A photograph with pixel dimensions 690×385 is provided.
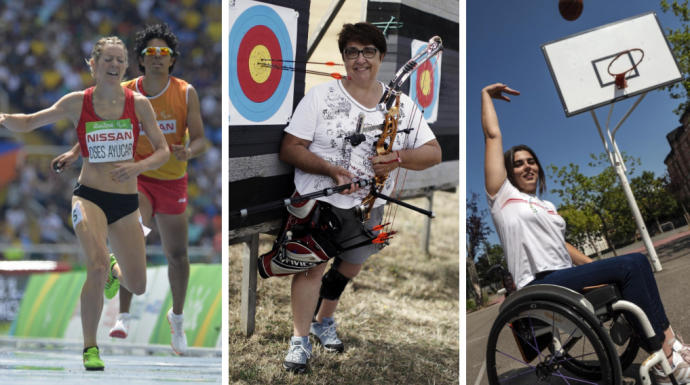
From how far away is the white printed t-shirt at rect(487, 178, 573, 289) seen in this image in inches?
111

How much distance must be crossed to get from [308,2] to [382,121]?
0.69m

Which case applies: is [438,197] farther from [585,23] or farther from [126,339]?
[126,339]

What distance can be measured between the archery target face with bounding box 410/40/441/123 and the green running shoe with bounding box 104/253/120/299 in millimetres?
1737

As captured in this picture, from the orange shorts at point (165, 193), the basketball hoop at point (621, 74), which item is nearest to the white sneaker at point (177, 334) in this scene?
the orange shorts at point (165, 193)

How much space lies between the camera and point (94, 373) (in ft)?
9.98

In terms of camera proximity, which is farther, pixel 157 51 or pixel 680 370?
pixel 157 51

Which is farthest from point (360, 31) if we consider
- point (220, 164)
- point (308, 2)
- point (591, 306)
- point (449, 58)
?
point (591, 306)

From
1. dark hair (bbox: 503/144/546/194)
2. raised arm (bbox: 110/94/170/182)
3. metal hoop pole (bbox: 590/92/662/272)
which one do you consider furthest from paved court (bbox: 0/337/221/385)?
metal hoop pole (bbox: 590/92/662/272)

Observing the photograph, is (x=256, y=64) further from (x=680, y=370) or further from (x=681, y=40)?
(x=680, y=370)

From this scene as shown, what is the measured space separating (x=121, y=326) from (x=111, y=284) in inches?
8.6

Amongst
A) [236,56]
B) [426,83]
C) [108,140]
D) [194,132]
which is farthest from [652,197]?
[108,140]

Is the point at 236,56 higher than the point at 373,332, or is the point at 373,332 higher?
the point at 236,56

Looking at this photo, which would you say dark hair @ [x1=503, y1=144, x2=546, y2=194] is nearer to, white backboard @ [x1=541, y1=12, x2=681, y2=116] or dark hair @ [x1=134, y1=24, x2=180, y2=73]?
white backboard @ [x1=541, y1=12, x2=681, y2=116]

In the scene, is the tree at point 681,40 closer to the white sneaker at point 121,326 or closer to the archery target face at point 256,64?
the archery target face at point 256,64
